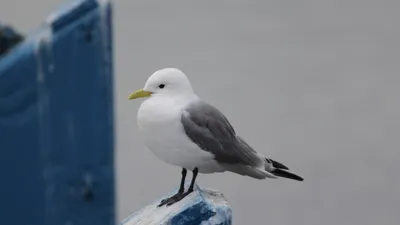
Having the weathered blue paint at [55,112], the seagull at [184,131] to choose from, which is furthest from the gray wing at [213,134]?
the weathered blue paint at [55,112]

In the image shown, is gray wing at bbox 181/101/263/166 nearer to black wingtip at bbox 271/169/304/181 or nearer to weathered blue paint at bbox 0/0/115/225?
black wingtip at bbox 271/169/304/181

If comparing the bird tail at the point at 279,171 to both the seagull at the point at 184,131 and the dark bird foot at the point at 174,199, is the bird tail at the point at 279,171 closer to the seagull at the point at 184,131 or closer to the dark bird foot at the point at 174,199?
the seagull at the point at 184,131

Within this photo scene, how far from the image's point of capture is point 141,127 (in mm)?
1203

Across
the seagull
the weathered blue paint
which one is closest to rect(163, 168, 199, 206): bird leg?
the seagull

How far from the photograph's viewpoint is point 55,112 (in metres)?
0.56

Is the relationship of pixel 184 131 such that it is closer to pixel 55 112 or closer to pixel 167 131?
pixel 167 131

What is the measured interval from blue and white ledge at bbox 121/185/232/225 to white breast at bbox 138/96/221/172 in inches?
3.0

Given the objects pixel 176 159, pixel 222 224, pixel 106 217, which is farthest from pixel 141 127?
pixel 106 217

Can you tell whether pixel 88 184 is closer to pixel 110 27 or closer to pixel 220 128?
pixel 110 27

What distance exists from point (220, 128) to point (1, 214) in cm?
71

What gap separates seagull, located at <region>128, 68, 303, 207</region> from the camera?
1185mm

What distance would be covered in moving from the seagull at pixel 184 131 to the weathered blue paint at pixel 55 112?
60cm

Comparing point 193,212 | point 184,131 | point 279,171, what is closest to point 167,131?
point 184,131

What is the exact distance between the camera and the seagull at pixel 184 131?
1.18 m
